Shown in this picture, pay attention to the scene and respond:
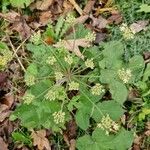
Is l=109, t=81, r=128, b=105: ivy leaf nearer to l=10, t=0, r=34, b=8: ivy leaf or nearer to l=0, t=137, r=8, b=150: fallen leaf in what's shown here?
l=0, t=137, r=8, b=150: fallen leaf

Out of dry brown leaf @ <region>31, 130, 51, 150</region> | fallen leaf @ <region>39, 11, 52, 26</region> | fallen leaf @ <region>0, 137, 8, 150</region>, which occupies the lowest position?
dry brown leaf @ <region>31, 130, 51, 150</region>

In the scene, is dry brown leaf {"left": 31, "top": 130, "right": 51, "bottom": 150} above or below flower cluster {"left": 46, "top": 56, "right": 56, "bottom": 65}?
below

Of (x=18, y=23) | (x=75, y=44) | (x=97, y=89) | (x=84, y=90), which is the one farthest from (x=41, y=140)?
(x=18, y=23)

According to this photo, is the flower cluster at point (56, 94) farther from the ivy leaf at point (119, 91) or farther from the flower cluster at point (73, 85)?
the ivy leaf at point (119, 91)

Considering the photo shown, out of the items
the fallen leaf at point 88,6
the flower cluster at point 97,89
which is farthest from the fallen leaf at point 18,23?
the flower cluster at point 97,89

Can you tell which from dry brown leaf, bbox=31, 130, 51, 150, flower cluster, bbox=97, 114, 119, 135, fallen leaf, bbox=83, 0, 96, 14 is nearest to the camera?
flower cluster, bbox=97, 114, 119, 135

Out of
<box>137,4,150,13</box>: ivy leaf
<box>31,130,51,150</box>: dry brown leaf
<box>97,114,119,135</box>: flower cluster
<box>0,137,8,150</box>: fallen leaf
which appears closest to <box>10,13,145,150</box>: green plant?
<box>97,114,119,135</box>: flower cluster

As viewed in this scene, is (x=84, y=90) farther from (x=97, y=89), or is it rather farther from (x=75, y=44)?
(x=75, y=44)
